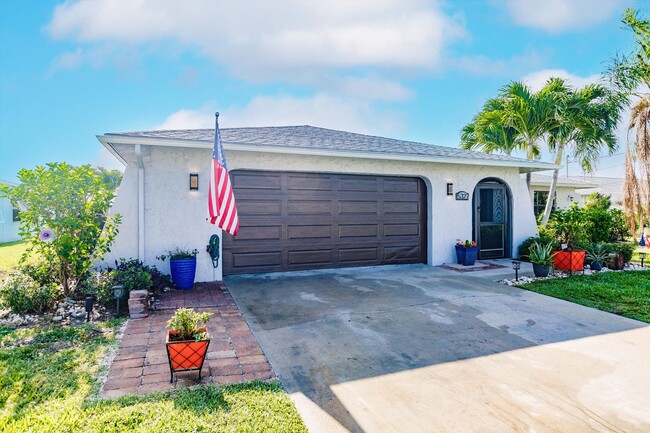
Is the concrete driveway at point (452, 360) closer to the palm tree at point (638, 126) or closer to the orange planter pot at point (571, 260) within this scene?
the orange planter pot at point (571, 260)

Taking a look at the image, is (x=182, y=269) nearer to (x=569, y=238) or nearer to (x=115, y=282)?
(x=115, y=282)

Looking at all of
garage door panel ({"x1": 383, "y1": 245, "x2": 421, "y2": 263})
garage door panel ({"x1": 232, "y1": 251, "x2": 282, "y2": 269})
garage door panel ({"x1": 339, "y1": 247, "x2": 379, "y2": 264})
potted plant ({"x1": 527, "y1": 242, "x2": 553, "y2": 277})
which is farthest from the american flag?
potted plant ({"x1": 527, "y1": 242, "x2": 553, "y2": 277})

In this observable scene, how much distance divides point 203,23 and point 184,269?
5391mm

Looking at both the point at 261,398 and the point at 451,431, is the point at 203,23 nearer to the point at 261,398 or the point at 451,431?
the point at 261,398

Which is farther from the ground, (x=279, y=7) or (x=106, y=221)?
(x=279, y=7)

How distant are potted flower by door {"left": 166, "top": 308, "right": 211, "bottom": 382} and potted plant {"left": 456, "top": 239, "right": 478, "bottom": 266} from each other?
722cm

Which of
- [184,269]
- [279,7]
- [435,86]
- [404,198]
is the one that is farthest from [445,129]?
[184,269]

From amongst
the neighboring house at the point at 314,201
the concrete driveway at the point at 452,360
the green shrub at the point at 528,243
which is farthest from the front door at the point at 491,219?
the concrete driveway at the point at 452,360

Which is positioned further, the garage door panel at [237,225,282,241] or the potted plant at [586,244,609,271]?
the potted plant at [586,244,609,271]

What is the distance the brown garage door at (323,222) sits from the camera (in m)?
7.50

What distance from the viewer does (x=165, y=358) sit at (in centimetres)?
341

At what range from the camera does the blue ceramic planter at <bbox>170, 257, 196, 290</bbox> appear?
6309mm

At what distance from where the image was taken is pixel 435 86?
13.7 meters

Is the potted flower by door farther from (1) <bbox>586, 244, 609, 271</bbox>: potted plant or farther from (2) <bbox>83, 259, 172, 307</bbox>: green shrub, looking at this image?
(1) <bbox>586, 244, 609, 271</bbox>: potted plant
